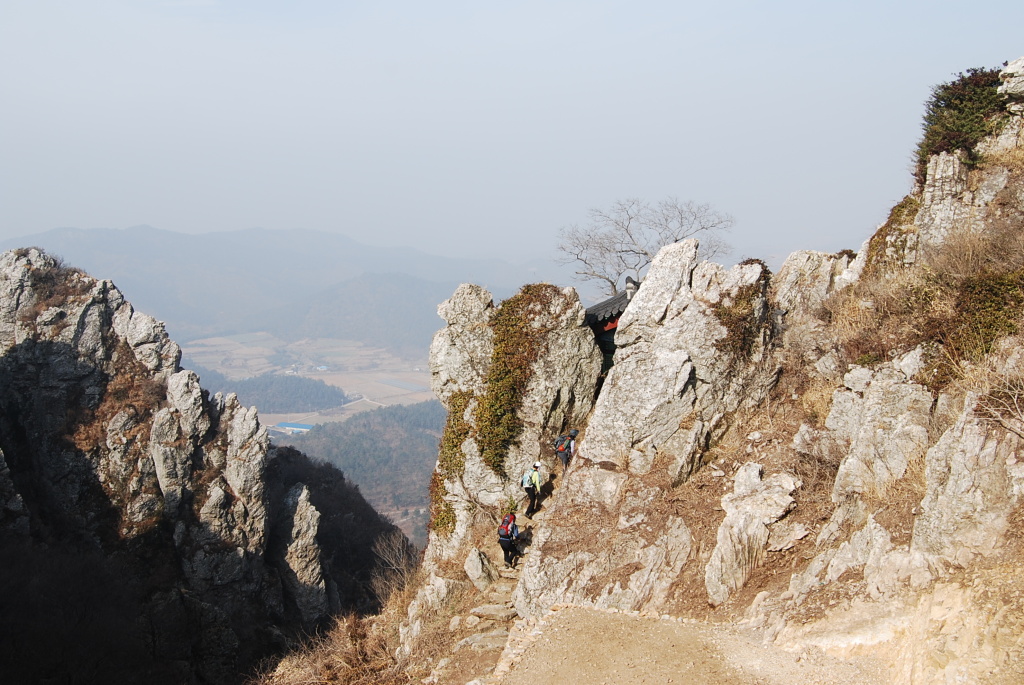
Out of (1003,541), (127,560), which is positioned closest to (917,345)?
(1003,541)

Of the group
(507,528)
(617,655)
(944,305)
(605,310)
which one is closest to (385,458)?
(605,310)

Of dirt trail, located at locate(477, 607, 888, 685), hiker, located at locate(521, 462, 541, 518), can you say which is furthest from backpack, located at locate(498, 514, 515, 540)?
dirt trail, located at locate(477, 607, 888, 685)

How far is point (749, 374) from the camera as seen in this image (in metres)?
17.1

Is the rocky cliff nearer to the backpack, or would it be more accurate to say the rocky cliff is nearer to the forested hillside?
the backpack

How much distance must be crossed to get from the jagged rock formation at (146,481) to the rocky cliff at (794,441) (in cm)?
2351

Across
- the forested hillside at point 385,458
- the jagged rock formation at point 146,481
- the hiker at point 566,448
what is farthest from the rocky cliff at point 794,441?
the forested hillside at point 385,458

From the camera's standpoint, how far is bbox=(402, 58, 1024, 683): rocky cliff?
34.9ft

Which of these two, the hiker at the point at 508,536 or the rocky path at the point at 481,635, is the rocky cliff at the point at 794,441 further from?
the hiker at the point at 508,536

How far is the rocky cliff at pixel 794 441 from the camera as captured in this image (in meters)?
10.6

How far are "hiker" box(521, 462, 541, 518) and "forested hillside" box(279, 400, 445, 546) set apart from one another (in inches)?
4121

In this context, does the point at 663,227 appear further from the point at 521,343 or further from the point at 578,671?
the point at 578,671

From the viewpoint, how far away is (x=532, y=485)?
59.7 feet

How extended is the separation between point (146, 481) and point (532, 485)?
3140 centimetres

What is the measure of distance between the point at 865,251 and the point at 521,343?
9.91 metres
